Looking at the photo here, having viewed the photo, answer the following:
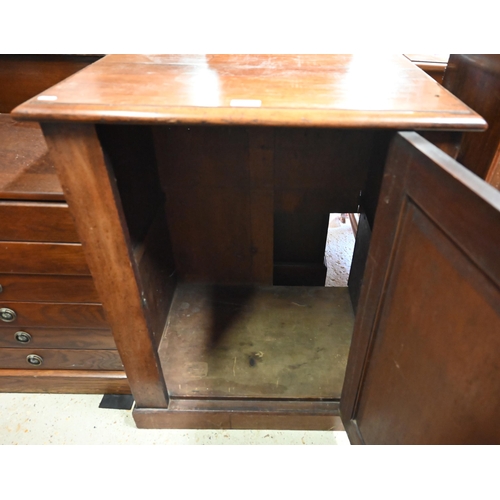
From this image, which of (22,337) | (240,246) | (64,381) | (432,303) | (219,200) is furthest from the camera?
(240,246)

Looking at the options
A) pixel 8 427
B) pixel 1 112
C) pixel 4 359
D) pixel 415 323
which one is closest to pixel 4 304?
pixel 4 359

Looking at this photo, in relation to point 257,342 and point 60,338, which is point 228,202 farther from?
point 60,338

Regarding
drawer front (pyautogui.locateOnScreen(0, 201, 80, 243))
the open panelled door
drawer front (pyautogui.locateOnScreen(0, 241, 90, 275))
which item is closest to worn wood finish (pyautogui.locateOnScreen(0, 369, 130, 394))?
drawer front (pyautogui.locateOnScreen(0, 241, 90, 275))

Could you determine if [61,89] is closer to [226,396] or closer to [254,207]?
[254,207]

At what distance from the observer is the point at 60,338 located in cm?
115

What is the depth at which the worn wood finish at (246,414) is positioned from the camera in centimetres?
115

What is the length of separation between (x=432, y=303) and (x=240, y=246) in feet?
3.21

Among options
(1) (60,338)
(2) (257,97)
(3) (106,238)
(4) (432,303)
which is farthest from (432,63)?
(1) (60,338)

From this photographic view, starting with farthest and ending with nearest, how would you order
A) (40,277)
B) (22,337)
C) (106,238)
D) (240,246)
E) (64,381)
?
(240,246)
(64,381)
(22,337)
(40,277)
(106,238)

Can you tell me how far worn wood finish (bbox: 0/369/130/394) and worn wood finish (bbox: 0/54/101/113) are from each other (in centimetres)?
94

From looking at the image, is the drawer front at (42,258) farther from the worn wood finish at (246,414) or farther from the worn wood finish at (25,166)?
the worn wood finish at (246,414)

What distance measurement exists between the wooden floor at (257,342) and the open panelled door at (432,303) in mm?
422

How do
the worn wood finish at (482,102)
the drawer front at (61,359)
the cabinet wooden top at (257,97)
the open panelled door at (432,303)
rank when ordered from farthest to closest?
1. the drawer front at (61,359)
2. the worn wood finish at (482,102)
3. the cabinet wooden top at (257,97)
4. the open panelled door at (432,303)

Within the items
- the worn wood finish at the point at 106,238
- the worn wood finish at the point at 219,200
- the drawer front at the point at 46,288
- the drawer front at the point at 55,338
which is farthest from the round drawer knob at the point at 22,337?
the worn wood finish at the point at 219,200
